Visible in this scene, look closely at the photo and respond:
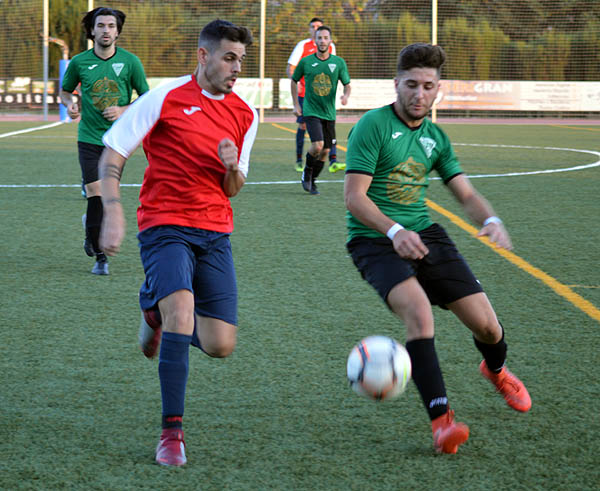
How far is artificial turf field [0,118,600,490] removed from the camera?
Answer: 10.5ft

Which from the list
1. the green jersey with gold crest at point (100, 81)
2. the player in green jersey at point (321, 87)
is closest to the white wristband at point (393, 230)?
the green jersey with gold crest at point (100, 81)

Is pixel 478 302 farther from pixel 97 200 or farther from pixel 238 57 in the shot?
pixel 97 200

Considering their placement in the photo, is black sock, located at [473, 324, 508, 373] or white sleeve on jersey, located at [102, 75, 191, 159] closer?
white sleeve on jersey, located at [102, 75, 191, 159]

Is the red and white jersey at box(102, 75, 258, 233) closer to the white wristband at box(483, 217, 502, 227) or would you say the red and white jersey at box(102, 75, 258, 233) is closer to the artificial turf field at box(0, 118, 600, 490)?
the artificial turf field at box(0, 118, 600, 490)

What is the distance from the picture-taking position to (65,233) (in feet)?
26.8

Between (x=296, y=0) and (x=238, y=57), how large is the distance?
3403cm

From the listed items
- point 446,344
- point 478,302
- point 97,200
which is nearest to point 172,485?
point 478,302

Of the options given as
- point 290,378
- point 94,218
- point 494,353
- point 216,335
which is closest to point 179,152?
point 216,335

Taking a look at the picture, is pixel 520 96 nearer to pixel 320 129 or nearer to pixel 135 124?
pixel 320 129

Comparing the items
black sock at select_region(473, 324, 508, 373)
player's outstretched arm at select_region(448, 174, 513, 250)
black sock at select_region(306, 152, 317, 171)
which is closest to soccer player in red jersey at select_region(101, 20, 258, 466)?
player's outstretched arm at select_region(448, 174, 513, 250)

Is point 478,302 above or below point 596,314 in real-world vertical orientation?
above

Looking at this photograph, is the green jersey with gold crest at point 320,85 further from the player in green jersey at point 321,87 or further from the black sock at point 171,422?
the black sock at point 171,422

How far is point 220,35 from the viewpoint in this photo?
3.69 m

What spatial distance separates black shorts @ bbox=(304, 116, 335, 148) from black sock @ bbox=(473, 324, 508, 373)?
7.83 meters
